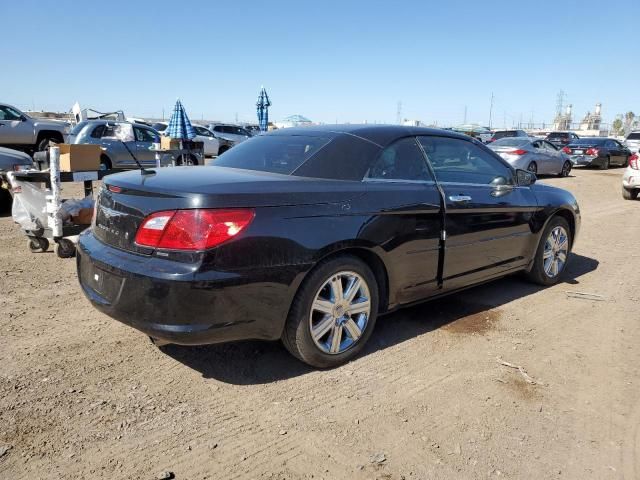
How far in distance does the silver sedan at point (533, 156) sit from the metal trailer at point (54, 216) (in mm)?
13609

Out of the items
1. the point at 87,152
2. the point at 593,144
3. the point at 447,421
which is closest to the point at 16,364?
the point at 447,421

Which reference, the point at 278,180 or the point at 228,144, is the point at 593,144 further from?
the point at 278,180

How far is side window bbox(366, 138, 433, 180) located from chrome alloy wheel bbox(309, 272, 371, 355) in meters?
0.77

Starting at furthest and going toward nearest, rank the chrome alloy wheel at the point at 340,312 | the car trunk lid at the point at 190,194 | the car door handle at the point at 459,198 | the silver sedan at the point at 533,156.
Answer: the silver sedan at the point at 533,156
the car door handle at the point at 459,198
the chrome alloy wheel at the point at 340,312
the car trunk lid at the point at 190,194

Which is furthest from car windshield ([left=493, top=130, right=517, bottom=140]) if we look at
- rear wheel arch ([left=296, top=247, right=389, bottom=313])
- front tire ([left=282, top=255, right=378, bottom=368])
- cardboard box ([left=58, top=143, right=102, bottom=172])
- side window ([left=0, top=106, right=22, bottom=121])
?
front tire ([left=282, top=255, right=378, bottom=368])

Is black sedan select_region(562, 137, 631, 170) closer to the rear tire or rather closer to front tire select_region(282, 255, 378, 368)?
the rear tire

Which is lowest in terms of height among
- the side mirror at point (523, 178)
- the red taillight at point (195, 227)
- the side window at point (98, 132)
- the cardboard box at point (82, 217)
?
the cardboard box at point (82, 217)

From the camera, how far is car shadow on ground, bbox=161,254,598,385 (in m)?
3.36

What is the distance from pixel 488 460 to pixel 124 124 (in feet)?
48.1

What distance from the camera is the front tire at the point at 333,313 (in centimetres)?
314

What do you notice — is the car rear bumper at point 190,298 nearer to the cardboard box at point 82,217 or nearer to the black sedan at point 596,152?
the cardboard box at point 82,217

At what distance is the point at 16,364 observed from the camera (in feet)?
11.0

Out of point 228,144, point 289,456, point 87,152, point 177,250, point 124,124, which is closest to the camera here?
point 289,456

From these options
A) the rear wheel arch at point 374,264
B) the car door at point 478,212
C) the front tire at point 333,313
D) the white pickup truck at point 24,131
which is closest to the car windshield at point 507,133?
the white pickup truck at point 24,131
